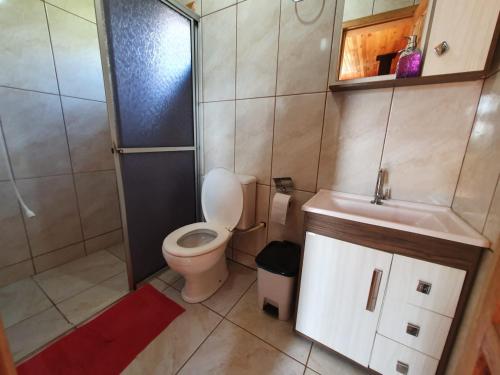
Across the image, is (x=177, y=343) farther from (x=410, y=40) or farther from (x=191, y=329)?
(x=410, y=40)

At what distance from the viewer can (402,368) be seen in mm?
902

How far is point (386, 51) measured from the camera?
3.39ft

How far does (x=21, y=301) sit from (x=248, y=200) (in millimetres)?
1606

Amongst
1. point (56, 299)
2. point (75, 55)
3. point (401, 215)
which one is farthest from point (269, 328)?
point (75, 55)

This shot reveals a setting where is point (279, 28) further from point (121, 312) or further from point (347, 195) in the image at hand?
point (121, 312)

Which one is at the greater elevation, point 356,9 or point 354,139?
point 356,9

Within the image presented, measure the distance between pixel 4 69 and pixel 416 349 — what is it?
2.66 m

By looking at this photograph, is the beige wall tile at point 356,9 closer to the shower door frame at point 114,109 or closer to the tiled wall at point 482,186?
the tiled wall at point 482,186

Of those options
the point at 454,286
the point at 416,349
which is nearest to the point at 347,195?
the point at 454,286

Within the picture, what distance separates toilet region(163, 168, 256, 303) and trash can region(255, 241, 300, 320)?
29 cm

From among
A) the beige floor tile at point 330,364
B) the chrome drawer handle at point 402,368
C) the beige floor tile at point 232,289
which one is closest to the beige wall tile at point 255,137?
the beige floor tile at point 232,289

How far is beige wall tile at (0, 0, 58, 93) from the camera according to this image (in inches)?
51.6

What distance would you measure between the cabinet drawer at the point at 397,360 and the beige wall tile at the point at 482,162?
0.57 meters

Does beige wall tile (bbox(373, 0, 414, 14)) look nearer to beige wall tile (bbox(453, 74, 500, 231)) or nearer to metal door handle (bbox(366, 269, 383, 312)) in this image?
beige wall tile (bbox(453, 74, 500, 231))
